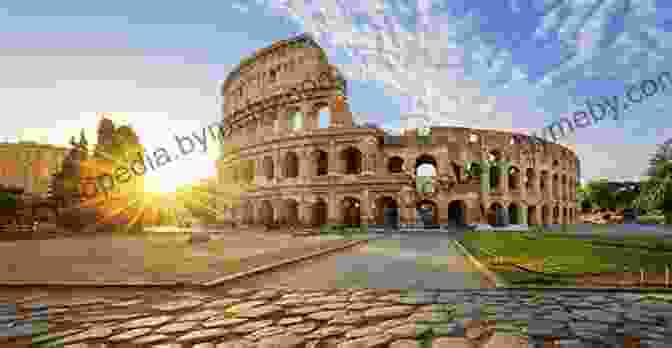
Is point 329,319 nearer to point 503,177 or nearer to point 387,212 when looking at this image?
point 387,212

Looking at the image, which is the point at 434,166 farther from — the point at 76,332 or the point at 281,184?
the point at 76,332

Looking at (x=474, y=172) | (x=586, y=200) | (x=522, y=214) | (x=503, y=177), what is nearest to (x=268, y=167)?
(x=474, y=172)

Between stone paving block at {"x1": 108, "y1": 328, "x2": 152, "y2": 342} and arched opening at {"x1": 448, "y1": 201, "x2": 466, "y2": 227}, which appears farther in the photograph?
arched opening at {"x1": 448, "y1": 201, "x2": 466, "y2": 227}

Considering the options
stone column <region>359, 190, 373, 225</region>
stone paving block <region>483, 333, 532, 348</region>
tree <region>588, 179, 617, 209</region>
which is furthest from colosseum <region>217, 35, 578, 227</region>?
tree <region>588, 179, 617, 209</region>

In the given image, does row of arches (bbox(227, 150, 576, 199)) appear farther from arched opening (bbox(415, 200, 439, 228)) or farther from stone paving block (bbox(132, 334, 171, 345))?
stone paving block (bbox(132, 334, 171, 345))

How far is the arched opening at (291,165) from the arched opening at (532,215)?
26.2 m

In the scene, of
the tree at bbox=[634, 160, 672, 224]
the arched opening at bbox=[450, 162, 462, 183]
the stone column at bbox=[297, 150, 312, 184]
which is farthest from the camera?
the arched opening at bbox=[450, 162, 462, 183]

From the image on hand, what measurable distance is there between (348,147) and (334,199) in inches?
202

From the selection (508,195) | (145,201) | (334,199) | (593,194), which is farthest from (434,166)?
(593,194)

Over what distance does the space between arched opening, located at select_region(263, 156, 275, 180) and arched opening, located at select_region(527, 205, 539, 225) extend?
94.6 ft

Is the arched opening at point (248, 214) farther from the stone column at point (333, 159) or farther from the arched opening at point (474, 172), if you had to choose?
the arched opening at point (474, 172)

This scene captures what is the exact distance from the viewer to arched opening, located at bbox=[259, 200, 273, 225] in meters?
39.6

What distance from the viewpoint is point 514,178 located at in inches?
1681

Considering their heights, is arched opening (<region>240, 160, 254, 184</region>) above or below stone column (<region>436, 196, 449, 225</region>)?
above
